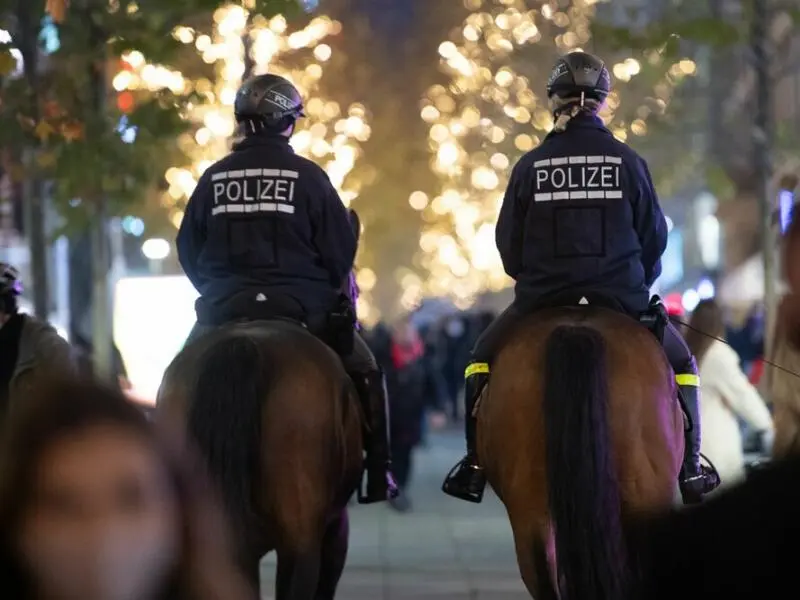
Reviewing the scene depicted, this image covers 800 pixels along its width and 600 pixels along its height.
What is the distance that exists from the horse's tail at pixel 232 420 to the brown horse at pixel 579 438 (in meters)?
1.03

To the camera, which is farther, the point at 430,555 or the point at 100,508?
the point at 430,555

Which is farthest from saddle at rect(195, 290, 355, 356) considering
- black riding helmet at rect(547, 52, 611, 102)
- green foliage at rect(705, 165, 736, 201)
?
green foliage at rect(705, 165, 736, 201)

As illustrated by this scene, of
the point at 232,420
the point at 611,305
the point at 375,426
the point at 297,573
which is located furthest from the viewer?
the point at 375,426

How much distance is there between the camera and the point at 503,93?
27.6 meters

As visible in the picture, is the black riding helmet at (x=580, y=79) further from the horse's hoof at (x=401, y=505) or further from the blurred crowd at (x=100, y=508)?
the horse's hoof at (x=401, y=505)

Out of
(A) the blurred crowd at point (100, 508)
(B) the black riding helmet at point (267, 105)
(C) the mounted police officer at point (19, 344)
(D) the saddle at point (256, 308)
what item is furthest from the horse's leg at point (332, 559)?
(A) the blurred crowd at point (100, 508)

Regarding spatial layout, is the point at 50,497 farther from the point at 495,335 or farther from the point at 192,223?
the point at 192,223

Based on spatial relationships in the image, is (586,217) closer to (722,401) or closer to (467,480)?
(467,480)

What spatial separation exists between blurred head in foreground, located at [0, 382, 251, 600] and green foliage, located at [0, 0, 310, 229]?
10.7 meters

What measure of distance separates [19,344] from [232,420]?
2968 mm

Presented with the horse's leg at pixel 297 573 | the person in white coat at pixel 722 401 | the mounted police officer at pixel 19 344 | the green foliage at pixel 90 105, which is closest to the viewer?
the horse's leg at pixel 297 573

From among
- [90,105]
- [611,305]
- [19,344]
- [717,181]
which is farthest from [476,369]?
[717,181]

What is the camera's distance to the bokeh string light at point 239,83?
1786 centimetres

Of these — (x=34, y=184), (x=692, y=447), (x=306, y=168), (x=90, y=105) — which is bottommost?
(x=692, y=447)
